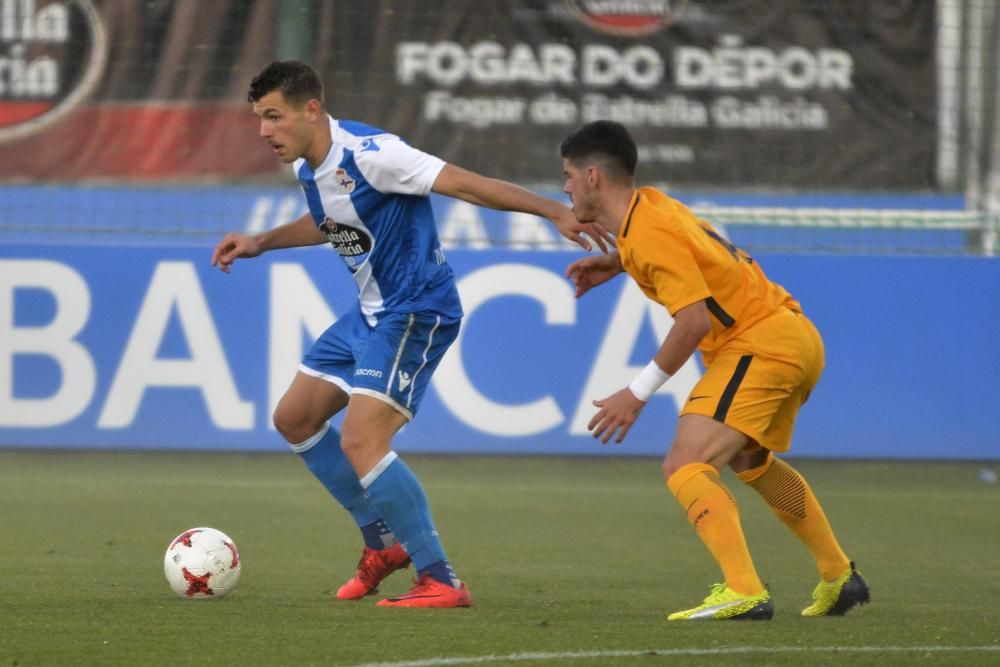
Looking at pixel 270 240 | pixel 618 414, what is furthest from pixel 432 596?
pixel 270 240

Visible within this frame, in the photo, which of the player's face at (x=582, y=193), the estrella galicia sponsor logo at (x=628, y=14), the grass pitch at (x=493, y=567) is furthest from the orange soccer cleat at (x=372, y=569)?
the estrella galicia sponsor logo at (x=628, y=14)

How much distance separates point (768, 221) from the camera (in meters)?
12.2

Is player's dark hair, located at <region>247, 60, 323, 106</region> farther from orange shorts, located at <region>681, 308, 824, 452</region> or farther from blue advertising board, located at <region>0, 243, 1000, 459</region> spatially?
blue advertising board, located at <region>0, 243, 1000, 459</region>

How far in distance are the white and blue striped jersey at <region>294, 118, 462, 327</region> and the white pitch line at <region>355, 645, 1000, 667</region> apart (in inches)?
62.1

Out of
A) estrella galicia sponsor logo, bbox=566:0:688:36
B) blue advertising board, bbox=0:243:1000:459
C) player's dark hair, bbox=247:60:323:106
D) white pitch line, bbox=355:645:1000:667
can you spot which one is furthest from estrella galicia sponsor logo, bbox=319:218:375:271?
estrella galicia sponsor logo, bbox=566:0:688:36

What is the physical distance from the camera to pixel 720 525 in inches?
214

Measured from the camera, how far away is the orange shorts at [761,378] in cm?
559

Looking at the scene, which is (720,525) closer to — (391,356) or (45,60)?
(391,356)

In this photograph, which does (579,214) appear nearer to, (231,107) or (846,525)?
(846,525)

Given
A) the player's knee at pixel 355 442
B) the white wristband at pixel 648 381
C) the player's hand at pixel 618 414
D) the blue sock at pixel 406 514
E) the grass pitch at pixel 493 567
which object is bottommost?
the grass pitch at pixel 493 567

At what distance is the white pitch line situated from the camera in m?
4.53

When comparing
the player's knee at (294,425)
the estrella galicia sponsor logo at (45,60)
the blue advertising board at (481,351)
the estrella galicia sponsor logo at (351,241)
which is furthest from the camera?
the estrella galicia sponsor logo at (45,60)

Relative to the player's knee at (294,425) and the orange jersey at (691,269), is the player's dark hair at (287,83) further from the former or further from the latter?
the orange jersey at (691,269)

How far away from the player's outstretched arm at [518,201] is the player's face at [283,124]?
515 millimetres
